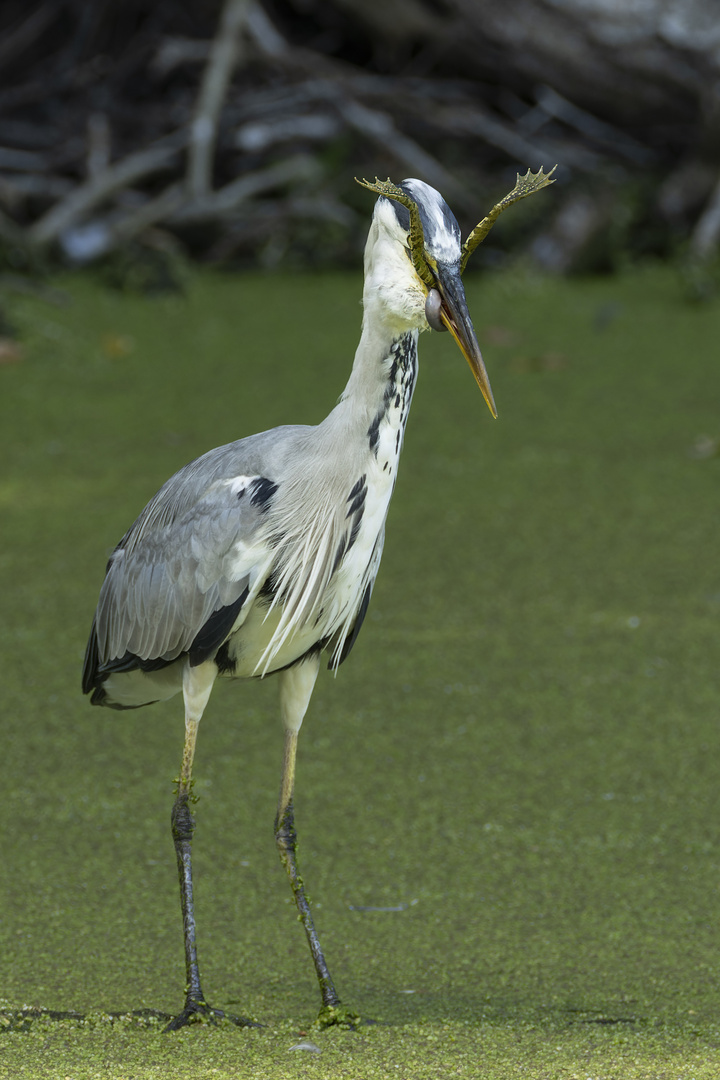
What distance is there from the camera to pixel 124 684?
239 cm

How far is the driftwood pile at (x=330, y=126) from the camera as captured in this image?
5879 millimetres

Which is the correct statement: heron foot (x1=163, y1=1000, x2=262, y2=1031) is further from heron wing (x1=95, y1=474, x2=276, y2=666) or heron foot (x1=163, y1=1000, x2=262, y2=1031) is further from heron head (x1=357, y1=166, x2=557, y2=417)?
heron head (x1=357, y1=166, x2=557, y2=417)

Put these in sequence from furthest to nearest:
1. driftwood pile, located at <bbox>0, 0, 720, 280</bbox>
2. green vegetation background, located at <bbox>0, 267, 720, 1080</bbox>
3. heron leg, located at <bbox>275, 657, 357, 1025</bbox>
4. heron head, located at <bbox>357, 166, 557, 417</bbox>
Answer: driftwood pile, located at <bbox>0, 0, 720, 280</bbox> → heron leg, located at <bbox>275, 657, 357, 1025</bbox> → green vegetation background, located at <bbox>0, 267, 720, 1080</bbox> → heron head, located at <bbox>357, 166, 557, 417</bbox>

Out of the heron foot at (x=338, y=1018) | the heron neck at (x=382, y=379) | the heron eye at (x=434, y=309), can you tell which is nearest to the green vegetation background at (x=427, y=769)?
the heron foot at (x=338, y=1018)

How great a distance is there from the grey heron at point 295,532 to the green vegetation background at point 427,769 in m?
0.19

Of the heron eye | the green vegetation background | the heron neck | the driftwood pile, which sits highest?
the driftwood pile

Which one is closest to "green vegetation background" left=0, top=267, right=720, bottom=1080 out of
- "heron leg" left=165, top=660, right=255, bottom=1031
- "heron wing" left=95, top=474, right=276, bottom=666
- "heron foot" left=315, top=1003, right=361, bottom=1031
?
"heron foot" left=315, top=1003, right=361, bottom=1031

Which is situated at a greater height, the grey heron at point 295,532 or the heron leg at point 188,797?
the grey heron at point 295,532

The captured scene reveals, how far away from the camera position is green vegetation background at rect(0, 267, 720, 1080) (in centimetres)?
192

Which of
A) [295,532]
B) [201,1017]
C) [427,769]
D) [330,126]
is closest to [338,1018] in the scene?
[201,1017]

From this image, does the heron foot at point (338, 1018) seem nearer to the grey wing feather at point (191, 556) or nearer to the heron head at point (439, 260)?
the grey wing feather at point (191, 556)

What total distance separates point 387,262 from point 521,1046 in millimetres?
1064

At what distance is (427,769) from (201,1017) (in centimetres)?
93

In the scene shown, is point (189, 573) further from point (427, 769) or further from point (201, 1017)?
point (427, 769)
